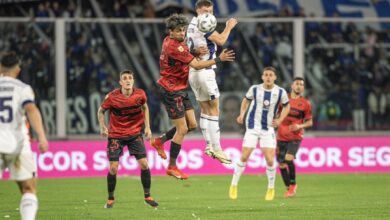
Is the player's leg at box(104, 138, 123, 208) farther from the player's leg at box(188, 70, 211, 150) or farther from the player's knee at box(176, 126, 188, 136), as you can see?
the player's leg at box(188, 70, 211, 150)

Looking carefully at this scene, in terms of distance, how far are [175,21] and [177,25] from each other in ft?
0.29

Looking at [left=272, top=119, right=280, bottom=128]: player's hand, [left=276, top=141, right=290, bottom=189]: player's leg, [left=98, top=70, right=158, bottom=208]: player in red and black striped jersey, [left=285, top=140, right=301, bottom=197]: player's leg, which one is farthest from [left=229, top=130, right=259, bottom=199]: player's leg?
[left=98, top=70, right=158, bottom=208]: player in red and black striped jersey

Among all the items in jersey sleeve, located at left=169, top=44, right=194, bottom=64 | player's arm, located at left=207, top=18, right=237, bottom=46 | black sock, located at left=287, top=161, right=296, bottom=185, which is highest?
player's arm, located at left=207, top=18, right=237, bottom=46

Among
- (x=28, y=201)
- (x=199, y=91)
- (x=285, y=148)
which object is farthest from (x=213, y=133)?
(x=285, y=148)

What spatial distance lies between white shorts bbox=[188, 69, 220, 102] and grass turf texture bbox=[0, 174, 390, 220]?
5.48 ft

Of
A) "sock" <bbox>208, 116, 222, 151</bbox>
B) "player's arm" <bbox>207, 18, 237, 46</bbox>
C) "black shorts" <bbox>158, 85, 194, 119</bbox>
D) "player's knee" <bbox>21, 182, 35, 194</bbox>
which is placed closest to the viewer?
"player's knee" <bbox>21, 182, 35, 194</bbox>

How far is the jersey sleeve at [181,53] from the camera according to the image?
12914 millimetres

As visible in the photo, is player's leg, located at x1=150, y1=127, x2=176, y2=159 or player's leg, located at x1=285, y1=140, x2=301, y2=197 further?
player's leg, located at x1=285, y1=140, x2=301, y2=197

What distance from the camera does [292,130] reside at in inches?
700

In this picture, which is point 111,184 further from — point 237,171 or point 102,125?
point 237,171

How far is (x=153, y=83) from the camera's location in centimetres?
2334

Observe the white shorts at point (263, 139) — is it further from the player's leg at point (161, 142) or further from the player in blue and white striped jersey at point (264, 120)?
the player's leg at point (161, 142)

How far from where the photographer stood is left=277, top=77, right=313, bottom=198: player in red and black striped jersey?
1788 centimetres

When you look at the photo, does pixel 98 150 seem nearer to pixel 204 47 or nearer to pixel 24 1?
pixel 24 1
